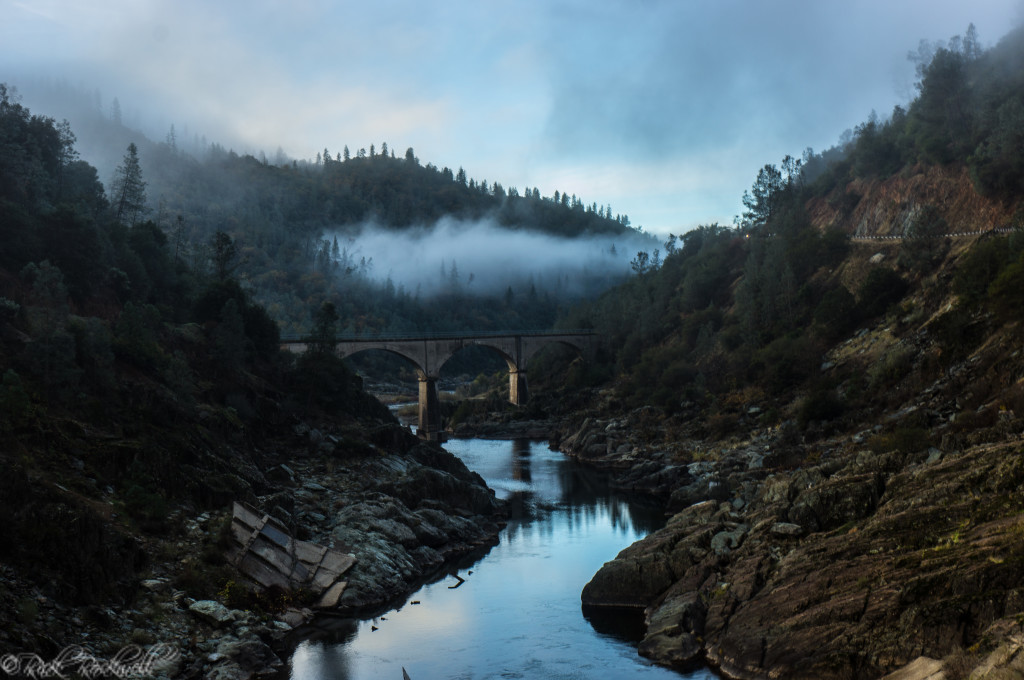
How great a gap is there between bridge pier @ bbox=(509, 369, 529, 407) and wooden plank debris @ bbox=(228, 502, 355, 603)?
7601 centimetres

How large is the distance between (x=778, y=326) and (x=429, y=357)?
4182 centimetres

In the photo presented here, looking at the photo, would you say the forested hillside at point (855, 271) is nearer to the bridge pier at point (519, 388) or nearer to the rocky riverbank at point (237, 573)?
the bridge pier at point (519, 388)

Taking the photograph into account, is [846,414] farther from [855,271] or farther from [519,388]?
[519,388]

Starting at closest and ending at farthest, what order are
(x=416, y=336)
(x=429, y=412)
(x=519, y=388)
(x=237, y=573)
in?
(x=237, y=573)
(x=429, y=412)
(x=416, y=336)
(x=519, y=388)

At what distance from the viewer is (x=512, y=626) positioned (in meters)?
28.9

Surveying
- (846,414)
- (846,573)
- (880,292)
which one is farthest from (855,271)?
(846,573)

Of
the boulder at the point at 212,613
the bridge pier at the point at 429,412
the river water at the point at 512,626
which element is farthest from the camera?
the bridge pier at the point at 429,412

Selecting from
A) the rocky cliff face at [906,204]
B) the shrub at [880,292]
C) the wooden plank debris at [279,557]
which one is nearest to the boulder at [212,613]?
the wooden plank debris at [279,557]

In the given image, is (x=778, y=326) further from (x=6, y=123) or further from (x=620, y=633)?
(x=6, y=123)

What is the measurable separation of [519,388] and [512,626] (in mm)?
78914

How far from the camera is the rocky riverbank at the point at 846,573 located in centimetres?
1909

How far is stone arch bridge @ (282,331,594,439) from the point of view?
292 ft

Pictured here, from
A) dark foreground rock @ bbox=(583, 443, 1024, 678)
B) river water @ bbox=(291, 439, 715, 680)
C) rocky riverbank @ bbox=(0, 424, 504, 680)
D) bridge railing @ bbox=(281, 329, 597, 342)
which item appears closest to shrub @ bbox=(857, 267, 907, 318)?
river water @ bbox=(291, 439, 715, 680)

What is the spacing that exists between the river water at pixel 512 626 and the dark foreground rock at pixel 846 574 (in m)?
1.51
